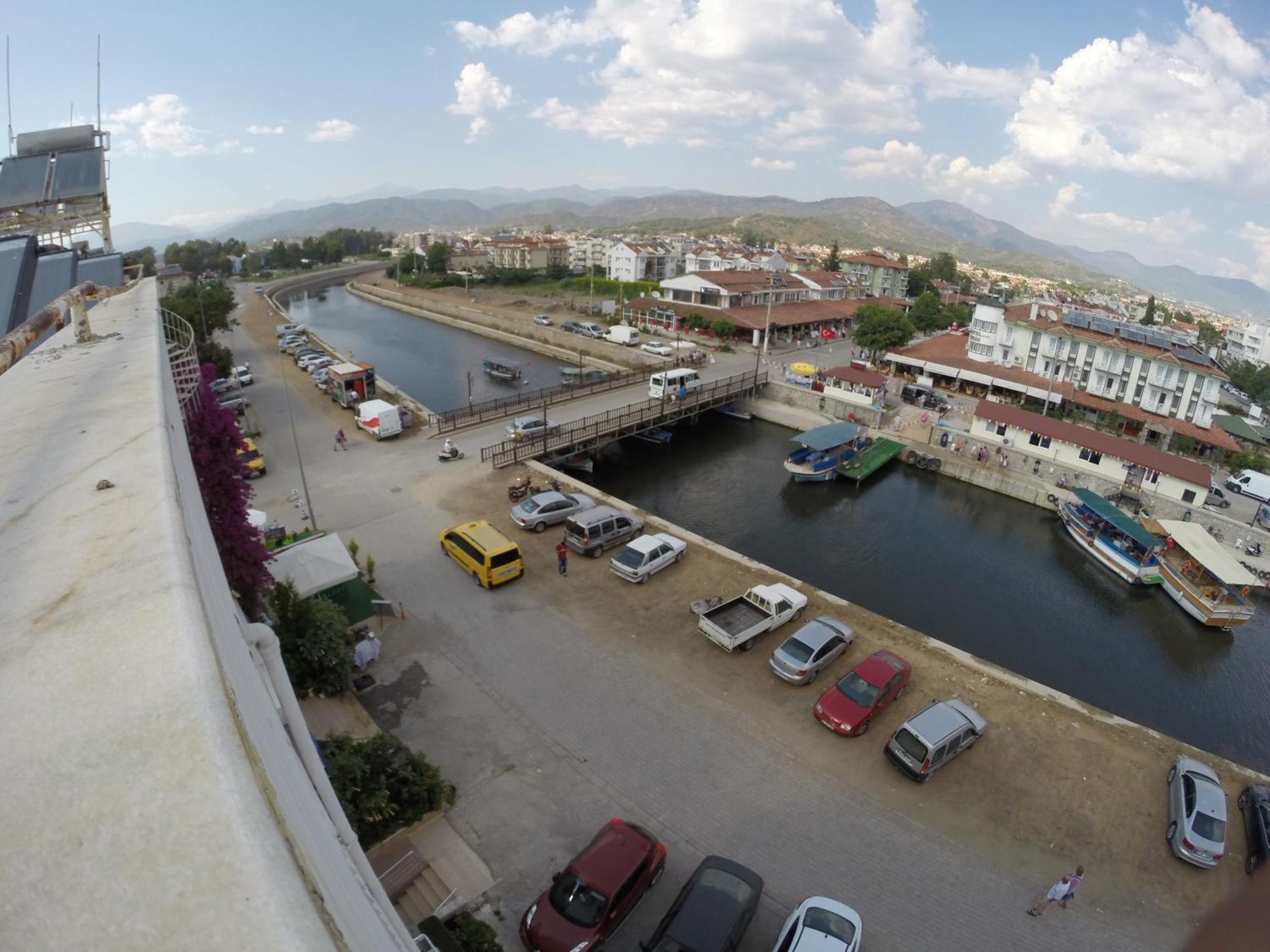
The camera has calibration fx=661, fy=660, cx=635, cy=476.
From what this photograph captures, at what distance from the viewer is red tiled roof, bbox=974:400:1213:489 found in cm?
2195

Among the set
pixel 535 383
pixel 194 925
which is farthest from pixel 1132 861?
pixel 535 383

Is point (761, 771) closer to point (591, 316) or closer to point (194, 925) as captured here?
point (194, 925)

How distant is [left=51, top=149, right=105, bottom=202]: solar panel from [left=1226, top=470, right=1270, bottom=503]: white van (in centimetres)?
4360

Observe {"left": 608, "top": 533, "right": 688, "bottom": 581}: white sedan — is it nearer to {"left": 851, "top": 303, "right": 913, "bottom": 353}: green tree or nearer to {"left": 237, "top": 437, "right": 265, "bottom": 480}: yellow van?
{"left": 237, "top": 437, "right": 265, "bottom": 480}: yellow van

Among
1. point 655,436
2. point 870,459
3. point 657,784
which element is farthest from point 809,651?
point 655,436

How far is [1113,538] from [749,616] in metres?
15.0

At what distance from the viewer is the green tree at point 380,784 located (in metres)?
7.81

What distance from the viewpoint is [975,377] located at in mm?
33438

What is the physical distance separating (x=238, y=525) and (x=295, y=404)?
18710mm

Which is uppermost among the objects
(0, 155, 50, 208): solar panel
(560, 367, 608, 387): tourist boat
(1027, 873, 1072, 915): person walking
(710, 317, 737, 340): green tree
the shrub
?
(0, 155, 50, 208): solar panel

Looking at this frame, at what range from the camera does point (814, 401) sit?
31.3m

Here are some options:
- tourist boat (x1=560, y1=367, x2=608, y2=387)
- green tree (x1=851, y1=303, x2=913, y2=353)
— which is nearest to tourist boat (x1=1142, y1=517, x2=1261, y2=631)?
green tree (x1=851, y1=303, x2=913, y2=353)

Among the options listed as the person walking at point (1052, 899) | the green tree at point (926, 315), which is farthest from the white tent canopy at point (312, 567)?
the green tree at point (926, 315)

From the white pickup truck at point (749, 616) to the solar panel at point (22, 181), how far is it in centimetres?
2772
